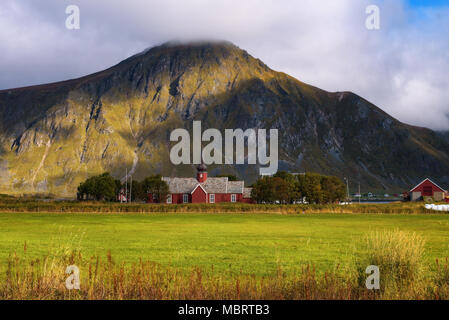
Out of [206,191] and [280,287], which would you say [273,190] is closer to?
[206,191]

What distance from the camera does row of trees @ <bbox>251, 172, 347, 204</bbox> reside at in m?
124

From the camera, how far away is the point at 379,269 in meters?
15.0

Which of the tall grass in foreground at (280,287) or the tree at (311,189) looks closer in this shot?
the tall grass in foreground at (280,287)

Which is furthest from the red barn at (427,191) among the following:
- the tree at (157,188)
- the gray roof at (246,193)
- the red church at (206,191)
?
the tree at (157,188)

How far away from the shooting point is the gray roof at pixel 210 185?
144375mm

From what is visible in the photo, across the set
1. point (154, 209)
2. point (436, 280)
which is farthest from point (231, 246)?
point (154, 209)

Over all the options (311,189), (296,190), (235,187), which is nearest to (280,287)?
(311,189)

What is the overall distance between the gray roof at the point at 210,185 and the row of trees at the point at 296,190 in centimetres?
1420

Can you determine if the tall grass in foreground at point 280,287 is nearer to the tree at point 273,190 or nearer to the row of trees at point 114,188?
the tree at point 273,190

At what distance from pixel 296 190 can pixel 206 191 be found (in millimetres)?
29236
